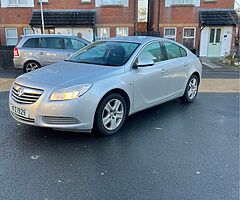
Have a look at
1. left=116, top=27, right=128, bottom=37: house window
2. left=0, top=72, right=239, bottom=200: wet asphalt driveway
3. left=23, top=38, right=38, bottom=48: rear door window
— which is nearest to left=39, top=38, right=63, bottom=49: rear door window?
left=23, top=38, right=38, bottom=48: rear door window

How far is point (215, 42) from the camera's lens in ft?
60.6

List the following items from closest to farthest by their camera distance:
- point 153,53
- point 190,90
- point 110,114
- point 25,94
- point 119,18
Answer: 1. point 25,94
2. point 110,114
3. point 153,53
4. point 190,90
5. point 119,18

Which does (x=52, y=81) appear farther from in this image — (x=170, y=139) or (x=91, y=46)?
(x=170, y=139)

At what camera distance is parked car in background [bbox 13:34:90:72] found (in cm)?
1011

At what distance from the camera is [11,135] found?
4.27 metres

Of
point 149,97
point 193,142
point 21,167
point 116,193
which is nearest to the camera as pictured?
point 116,193

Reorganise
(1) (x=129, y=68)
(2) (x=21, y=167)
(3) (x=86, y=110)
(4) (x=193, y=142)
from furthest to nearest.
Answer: (1) (x=129, y=68) < (4) (x=193, y=142) < (3) (x=86, y=110) < (2) (x=21, y=167)

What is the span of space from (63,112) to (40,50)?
7.12 m

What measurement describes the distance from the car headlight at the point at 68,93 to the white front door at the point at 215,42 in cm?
1658

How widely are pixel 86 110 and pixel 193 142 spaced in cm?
175

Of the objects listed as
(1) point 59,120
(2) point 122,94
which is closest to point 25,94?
(1) point 59,120

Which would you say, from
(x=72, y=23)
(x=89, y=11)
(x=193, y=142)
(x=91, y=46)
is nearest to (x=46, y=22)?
(x=72, y=23)

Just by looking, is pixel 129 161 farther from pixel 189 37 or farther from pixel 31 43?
pixel 189 37

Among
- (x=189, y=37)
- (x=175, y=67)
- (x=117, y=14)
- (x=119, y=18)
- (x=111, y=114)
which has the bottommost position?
(x=111, y=114)
